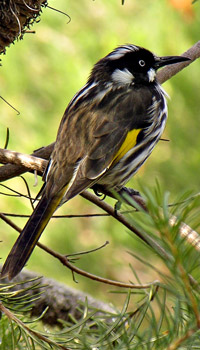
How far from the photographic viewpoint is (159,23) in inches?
209

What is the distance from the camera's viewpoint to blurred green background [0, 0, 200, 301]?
16.3 feet

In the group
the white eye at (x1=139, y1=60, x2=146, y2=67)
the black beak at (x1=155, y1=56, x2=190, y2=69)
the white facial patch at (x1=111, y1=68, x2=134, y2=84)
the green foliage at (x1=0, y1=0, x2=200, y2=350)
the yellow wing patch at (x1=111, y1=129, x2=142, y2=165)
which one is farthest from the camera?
the green foliage at (x1=0, y1=0, x2=200, y2=350)

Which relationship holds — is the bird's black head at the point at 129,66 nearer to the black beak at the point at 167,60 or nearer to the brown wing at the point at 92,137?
the black beak at the point at 167,60

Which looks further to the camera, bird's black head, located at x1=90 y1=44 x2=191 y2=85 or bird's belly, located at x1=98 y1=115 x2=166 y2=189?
bird's black head, located at x1=90 y1=44 x2=191 y2=85

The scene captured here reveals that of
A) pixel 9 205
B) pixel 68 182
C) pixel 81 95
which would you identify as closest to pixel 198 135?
pixel 9 205

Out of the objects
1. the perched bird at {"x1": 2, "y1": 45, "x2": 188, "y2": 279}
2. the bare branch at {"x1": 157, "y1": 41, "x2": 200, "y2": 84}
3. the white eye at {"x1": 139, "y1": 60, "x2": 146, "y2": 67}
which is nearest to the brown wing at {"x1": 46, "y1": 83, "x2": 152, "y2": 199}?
the perched bird at {"x1": 2, "y1": 45, "x2": 188, "y2": 279}

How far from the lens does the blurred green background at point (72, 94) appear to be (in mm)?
4973

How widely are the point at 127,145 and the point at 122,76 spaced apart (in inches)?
16.4

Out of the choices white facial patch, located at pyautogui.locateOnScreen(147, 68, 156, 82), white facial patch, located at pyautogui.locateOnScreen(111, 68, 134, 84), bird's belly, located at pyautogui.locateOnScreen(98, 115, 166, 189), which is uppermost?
white facial patch, located at pyautogui.locateOnScreen(147, 68, 156, 82)

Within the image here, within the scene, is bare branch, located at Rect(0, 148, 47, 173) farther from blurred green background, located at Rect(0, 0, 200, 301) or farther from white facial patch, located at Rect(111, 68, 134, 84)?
blurred green background, located at Rect(0, 0, 200, 301)

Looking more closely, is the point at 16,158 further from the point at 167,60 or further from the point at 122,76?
the point at 167,60

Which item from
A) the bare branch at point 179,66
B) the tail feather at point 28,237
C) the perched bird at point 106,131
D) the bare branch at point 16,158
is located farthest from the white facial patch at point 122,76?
the bare branch at point 16,158

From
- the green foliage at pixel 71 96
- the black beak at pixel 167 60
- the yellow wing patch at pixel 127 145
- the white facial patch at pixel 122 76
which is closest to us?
the yellow wing patch at pixel 127 145

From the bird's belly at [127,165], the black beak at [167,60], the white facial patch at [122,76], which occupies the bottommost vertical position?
the bird's belly at [127,165]
